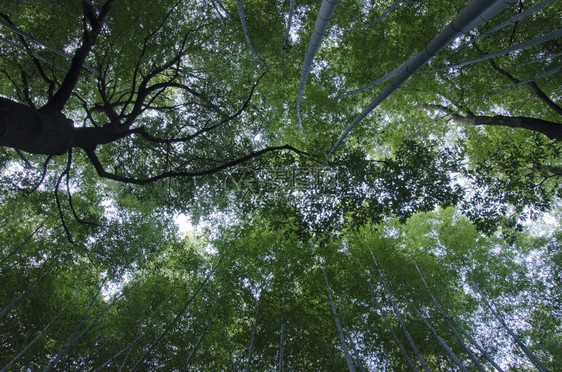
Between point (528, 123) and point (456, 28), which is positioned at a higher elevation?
point (528, 123)

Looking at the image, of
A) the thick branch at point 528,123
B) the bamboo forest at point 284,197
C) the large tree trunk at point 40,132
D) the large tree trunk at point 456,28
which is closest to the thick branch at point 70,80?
the large tree trunk at point 40,132

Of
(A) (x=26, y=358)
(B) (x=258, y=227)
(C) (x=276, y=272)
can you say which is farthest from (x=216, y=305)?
(A) (x=26, y=358)

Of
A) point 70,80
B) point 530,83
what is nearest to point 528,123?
point 530,83

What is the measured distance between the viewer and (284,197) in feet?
18.8

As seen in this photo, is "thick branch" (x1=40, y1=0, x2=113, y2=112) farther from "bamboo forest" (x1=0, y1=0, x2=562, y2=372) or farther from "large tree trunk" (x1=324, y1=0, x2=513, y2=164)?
"large tree trunk" (x1=324, y1=0, x2=513, y2=164)

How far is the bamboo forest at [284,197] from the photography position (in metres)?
5.34

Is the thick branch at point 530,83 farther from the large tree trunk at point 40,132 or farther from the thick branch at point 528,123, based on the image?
the large tree trunk at point 40,132

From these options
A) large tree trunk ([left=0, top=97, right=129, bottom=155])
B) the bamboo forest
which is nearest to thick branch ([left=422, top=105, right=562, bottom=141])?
the bamboo forest

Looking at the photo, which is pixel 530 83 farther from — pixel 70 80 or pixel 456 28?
pixel 70 80

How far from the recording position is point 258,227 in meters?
9.04

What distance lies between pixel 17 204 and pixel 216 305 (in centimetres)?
665

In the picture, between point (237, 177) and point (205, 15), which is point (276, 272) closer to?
point (237, 177)

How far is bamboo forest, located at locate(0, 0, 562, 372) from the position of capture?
17.5ft

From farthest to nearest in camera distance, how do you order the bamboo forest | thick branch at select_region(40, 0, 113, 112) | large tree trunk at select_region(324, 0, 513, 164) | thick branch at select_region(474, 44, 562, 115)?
thick branch at select_region(474, 44, 562, 115) → the bamboo forest → thick branch at select_region(40, 0, 113, 112) → large tree trunk at select_region(324, 0, 513, 164)
